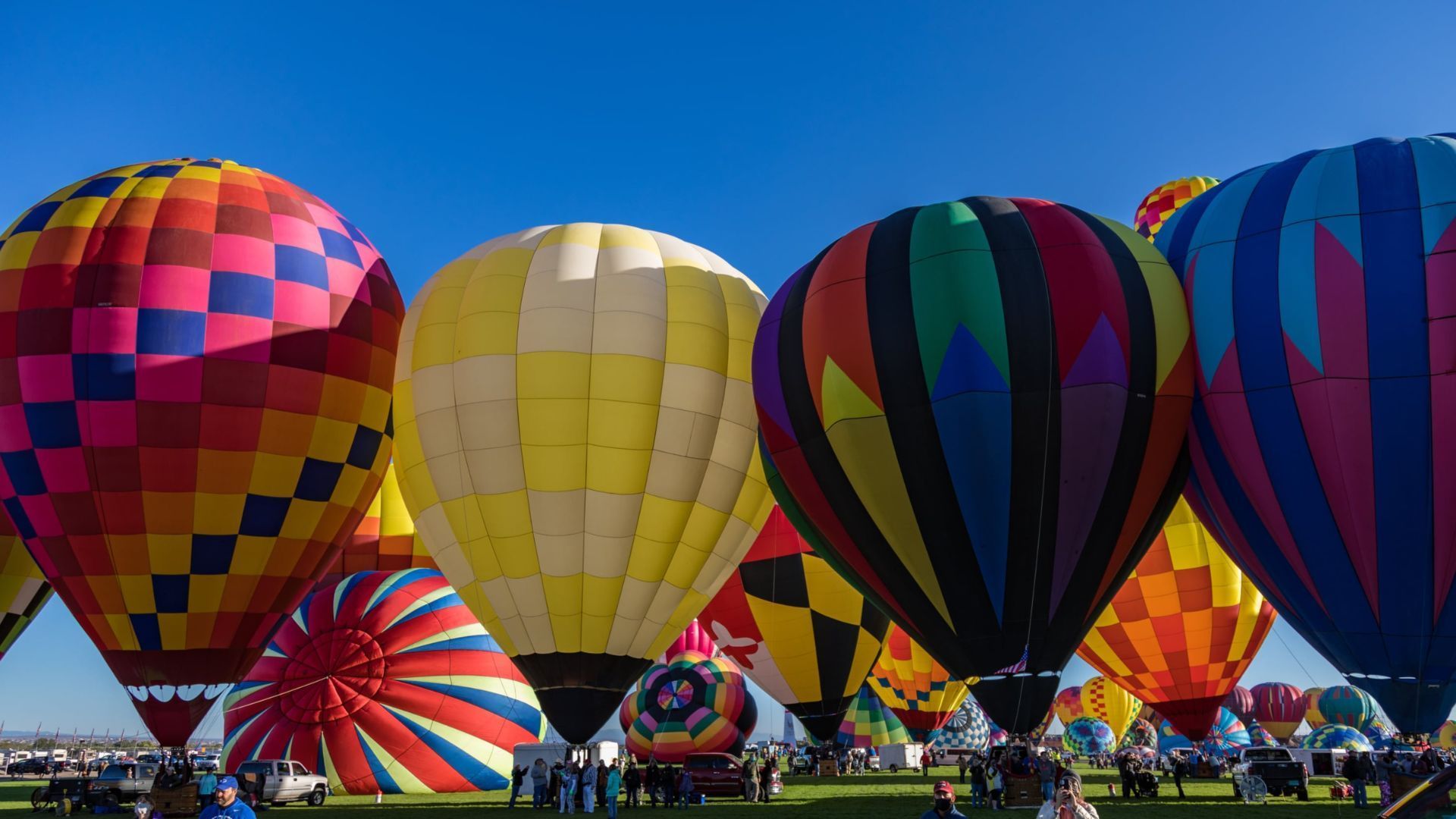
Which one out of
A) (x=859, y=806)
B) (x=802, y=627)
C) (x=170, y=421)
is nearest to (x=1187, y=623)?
(x=802, y=627)

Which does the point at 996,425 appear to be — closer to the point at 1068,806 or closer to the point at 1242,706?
the point at 1068,806

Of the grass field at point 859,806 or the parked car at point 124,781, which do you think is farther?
the parked car at point 124,781

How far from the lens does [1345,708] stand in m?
47.3

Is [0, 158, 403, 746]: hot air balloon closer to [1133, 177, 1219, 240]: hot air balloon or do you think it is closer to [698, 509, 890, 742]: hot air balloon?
[698, 509, 890, 742]: hot air balloon

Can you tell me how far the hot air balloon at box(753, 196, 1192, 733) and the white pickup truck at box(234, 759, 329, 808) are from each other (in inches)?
368

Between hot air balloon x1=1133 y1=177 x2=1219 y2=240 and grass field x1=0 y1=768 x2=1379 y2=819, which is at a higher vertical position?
hot air balloon x1=1133 y1=177 x2=1219 y2=240

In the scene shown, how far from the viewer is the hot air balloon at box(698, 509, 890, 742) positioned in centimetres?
1880

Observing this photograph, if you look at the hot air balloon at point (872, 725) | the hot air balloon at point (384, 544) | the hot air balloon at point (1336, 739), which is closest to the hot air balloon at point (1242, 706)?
the hot air balloon at point (1336, 739)

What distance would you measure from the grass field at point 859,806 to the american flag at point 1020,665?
1.93 metres

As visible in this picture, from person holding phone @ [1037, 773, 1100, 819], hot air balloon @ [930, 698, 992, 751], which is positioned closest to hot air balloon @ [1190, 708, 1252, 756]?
hot air balloon @ [930, 698, 992, 751]

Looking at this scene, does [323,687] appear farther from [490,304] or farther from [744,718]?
[744,718]

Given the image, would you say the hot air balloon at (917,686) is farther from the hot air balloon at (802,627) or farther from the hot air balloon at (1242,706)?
the hot air balloon at (1242,706)

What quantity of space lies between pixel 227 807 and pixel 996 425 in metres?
8.32

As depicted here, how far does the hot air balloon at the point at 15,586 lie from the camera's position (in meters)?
17.0
